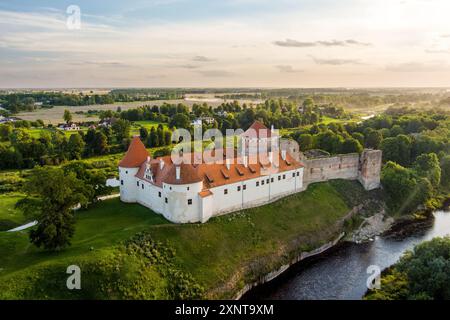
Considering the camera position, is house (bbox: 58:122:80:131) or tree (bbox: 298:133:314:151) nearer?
tree (bbox: 298:133:314:151)

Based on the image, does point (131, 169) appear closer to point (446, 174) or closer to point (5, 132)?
point (446, 174)

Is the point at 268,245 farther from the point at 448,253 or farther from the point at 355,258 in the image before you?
the point at 448,253

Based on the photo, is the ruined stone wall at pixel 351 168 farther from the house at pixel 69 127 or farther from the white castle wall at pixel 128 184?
the house at pixel 69 127

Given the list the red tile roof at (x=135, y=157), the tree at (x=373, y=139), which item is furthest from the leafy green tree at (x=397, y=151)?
the red tile roof at (x=135, y=157)

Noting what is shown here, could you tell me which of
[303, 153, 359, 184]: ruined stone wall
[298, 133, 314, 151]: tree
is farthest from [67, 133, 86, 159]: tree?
[303, 153, 359, 184]: ruined stone wall

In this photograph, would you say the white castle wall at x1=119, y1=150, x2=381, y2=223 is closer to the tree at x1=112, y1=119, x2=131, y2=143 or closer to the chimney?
the chimney
